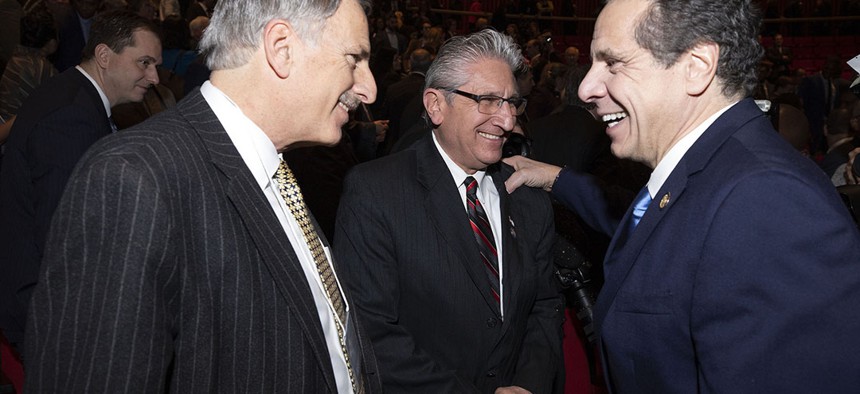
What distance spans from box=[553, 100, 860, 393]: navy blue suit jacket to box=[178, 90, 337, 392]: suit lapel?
0.64 m

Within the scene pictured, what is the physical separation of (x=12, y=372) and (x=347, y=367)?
256cm

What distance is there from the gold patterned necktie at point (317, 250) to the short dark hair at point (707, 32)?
0.82 meters

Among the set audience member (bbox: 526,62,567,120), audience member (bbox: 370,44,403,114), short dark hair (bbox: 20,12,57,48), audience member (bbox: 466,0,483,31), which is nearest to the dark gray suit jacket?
short dark hair (bbox: 20,12,57,48)

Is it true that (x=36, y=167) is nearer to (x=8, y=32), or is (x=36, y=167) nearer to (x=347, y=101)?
(x=347, y=101)

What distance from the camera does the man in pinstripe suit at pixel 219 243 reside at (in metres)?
1.11

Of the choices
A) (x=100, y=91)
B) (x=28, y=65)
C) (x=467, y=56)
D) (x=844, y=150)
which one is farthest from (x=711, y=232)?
(x=28, y=65)

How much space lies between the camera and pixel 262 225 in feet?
4.39

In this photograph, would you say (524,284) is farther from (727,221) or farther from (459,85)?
(727,221)

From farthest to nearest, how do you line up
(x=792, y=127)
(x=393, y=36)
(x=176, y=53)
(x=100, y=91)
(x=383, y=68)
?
(x=393, y=36) < (x=383, y=68) < (x=176, y=53) < (x=792, y=127) < (x=100, y=91)

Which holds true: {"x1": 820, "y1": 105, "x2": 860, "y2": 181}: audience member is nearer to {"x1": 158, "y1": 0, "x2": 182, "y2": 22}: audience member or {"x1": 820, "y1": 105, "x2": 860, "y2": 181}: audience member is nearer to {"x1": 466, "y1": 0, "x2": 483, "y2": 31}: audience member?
{"x1": 158, "y1": 0, "x2": 182, "y2": 22}: audience member

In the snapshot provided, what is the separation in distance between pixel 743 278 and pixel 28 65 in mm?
3859

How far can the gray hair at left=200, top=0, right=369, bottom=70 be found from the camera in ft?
4.71

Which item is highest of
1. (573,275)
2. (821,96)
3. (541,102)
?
(573,275)

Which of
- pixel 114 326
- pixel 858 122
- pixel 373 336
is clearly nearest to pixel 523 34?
pixel 858 122
